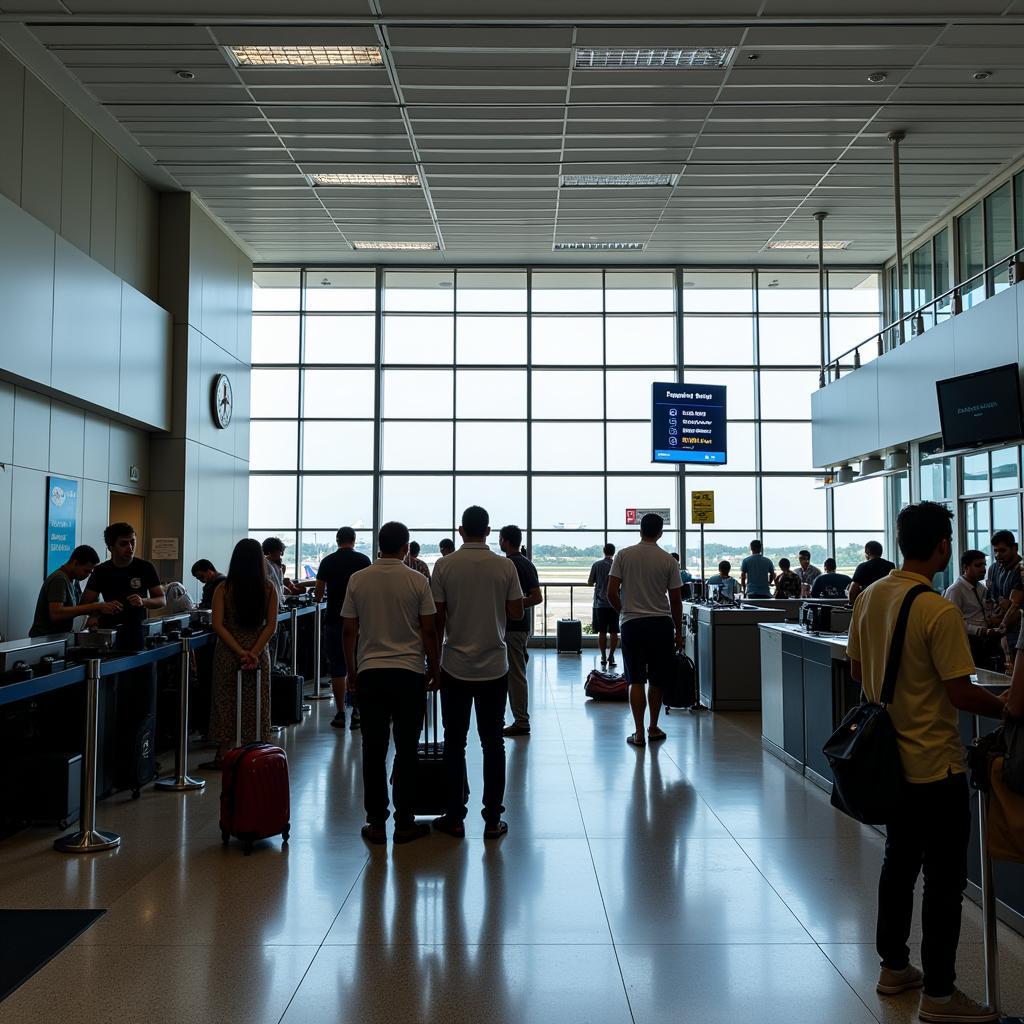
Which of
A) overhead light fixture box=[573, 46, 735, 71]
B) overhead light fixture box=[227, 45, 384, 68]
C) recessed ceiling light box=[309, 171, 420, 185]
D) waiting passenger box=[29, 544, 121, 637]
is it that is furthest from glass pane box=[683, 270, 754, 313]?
waiting passenger box=[29, 544, 121, 637]

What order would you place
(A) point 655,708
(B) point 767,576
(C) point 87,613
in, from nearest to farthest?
1. (C) point 87,613
2. (A) point 655,708
3. (B) point 767,576

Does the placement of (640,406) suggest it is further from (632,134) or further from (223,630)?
(223,630)

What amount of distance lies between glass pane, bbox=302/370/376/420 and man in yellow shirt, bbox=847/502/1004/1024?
1356cm

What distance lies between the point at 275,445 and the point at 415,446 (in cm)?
237

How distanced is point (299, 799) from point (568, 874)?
6.99 ft

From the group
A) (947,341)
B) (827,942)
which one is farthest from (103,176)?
(827,942)

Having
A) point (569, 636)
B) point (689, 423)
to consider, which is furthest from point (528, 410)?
point (569, 636)

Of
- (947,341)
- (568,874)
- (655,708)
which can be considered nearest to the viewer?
(568,874)

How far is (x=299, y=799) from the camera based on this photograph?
576 cm

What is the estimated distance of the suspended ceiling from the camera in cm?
803

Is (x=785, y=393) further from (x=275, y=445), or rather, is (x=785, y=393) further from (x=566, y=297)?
(x=275, y=445)

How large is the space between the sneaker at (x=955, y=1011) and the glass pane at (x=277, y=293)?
49.2ft

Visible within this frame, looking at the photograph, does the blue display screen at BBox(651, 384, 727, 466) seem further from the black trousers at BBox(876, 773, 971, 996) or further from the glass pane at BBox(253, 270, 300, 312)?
the black trousers at BBox(876, 773, 971, 996)

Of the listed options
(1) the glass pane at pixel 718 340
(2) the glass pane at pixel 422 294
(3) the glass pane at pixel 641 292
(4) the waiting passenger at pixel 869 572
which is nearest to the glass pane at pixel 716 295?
(1) the glass pane at pixel 718 340
